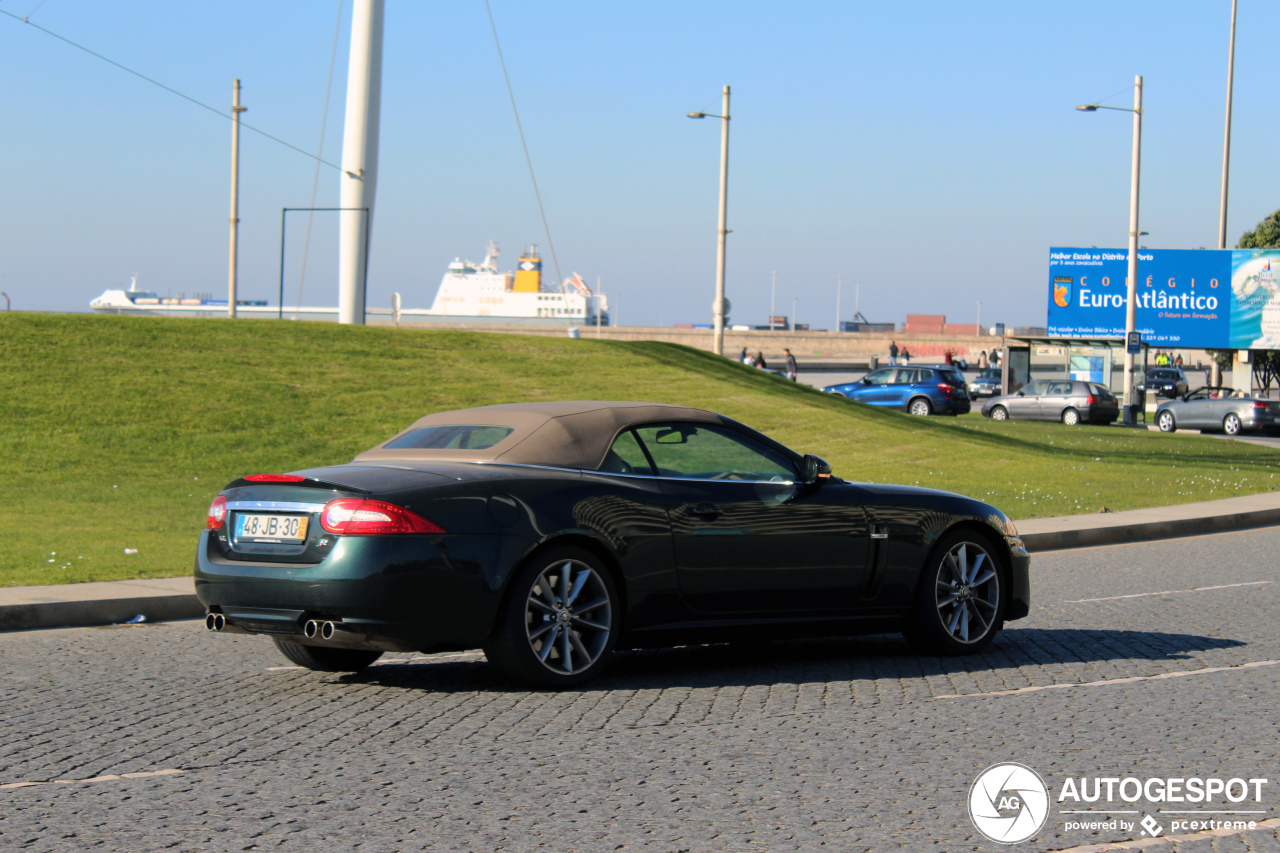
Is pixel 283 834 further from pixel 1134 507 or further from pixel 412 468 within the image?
pixel 1134 507

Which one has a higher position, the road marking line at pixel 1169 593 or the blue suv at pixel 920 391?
the blue suv at pixel 920 391

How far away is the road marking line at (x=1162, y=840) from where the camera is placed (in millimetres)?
4070

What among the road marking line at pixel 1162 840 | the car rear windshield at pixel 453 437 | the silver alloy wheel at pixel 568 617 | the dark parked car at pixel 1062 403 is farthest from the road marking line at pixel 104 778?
the dark parked car at pixel 1062 403

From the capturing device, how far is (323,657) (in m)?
6.95

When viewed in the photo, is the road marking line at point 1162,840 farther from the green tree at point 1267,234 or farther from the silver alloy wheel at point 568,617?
the green tree at point 1267,234

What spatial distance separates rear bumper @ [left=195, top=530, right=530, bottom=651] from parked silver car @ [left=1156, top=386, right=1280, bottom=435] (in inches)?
1355

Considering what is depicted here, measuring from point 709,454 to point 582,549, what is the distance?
2.92 ft

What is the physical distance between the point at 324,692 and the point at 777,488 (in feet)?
8.22

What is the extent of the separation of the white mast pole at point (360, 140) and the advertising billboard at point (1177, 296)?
98.4 feet

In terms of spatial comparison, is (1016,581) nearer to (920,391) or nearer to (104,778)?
(104,778)

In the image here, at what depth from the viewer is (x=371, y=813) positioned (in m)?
4.35

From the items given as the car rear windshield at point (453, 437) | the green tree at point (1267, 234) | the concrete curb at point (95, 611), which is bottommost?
the concrete curb at point (95, 611)

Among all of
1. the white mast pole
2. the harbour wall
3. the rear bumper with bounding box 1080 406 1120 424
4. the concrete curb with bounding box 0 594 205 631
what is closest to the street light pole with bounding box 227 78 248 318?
the white mast pole

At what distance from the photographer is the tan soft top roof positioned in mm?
6578
